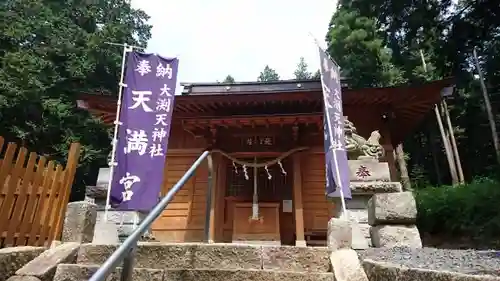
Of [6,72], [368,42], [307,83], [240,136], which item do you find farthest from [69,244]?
[368,42]

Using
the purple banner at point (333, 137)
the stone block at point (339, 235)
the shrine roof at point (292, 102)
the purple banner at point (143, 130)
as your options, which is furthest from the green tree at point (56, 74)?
the stone block at point (339, 235)

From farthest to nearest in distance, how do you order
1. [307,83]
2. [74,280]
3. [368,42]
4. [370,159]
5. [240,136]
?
1. [368,42]
2. [307,83]
3. [240,136]
4. [370,159]
5. [74,280]

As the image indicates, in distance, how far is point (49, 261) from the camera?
10.4 feet

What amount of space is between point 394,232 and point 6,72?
53.5 ft

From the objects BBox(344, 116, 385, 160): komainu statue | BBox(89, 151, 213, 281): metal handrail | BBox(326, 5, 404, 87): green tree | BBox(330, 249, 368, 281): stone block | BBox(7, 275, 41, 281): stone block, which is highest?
BBox(326, 5, 404, 87): green tree

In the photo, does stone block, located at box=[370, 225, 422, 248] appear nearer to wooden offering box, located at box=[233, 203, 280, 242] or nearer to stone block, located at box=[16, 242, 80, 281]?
stone block, located at box=[16, 242, 80, 281]

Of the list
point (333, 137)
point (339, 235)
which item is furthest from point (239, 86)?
point (339, 235)

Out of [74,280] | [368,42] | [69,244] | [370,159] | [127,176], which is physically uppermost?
[368,42]

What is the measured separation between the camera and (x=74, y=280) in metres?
3.04

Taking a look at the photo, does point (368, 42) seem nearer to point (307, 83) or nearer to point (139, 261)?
point (307, 83)

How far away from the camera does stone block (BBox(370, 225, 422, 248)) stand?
14.3 ft

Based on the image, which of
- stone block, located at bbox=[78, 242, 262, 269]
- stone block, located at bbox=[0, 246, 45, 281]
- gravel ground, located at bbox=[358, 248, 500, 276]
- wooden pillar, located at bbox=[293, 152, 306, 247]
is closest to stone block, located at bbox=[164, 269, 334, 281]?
stone block, located at bbox=[78, 242, 262, 269]

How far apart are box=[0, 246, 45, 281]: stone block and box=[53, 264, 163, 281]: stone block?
1.24 ft

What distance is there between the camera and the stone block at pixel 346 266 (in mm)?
2738
